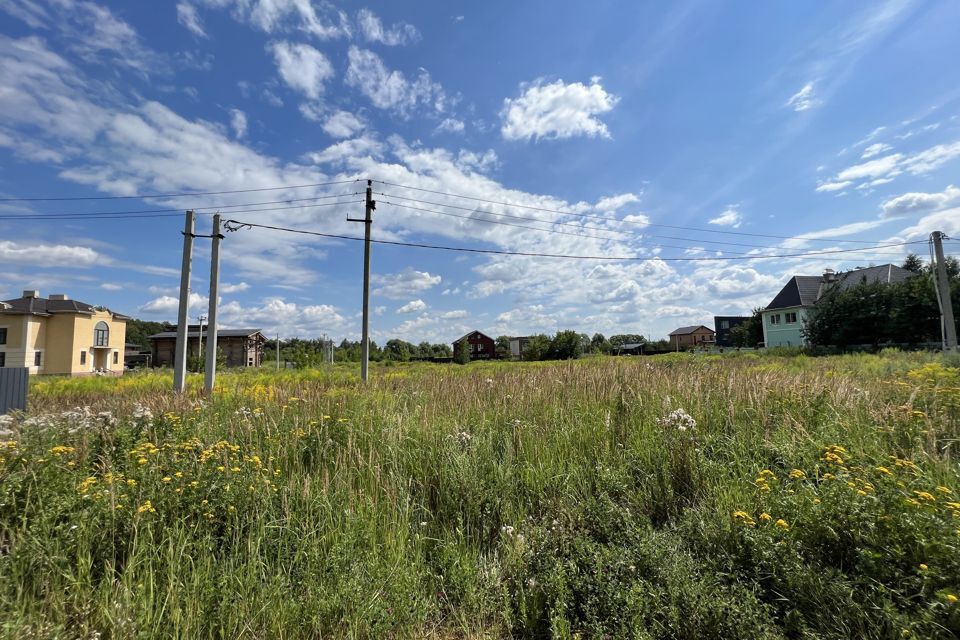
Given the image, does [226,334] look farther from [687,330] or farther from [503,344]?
[687,330]

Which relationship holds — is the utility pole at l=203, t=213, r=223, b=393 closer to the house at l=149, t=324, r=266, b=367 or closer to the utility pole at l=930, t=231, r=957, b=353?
the utility pole at l=930, t=231, r=957, b=353

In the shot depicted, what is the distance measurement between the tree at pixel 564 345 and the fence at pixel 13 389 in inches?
1433

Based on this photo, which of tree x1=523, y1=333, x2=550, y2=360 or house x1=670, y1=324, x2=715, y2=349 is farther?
house x1=670, y1=324, x2=715, y2=349

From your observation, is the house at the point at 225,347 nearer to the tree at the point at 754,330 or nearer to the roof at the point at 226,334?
the roof at the point at 226,334

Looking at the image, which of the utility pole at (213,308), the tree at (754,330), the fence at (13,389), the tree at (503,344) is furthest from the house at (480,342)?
the fence at (13,389)

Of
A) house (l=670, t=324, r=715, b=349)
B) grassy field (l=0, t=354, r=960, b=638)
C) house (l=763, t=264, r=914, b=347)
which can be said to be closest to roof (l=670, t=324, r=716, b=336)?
house (l=670, t=324, r=715, b=349)

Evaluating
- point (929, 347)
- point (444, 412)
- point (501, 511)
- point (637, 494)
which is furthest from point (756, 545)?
point (929, 347)

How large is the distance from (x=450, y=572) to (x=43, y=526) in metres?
2.57

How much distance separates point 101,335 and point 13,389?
45940 mm

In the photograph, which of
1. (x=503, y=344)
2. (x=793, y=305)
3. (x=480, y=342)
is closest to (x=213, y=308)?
(x=793, y=305)

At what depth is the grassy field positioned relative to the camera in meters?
1.99

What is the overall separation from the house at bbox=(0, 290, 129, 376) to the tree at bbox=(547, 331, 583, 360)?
38.5 metres

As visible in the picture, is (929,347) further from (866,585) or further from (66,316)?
(66,316)

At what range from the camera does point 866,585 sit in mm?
2039
